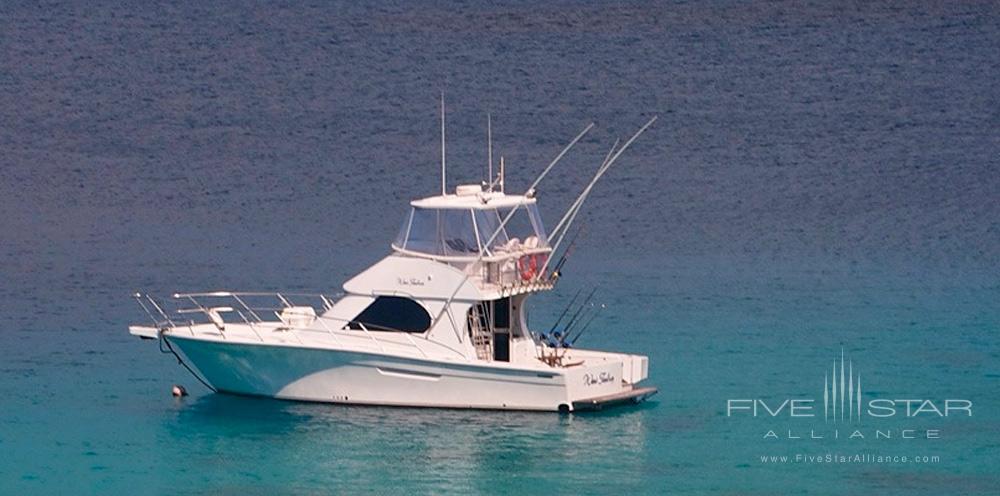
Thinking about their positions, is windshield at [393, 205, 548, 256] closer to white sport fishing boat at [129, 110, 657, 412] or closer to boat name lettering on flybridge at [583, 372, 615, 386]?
white sport fishing boat at [129, 110, 657, 412]

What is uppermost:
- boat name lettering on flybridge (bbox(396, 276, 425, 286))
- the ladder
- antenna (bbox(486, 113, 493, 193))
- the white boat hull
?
antenna (bbox(486, 113, 493, 193))

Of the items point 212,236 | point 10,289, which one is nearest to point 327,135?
point 212,236

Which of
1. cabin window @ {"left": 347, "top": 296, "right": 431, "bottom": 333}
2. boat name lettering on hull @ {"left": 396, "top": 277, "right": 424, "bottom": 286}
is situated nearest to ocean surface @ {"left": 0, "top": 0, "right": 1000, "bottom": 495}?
cabin window @ {"left": 347, "top": 296, "right": 431, "bottom": 333}

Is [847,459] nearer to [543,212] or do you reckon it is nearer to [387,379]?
[387,379]

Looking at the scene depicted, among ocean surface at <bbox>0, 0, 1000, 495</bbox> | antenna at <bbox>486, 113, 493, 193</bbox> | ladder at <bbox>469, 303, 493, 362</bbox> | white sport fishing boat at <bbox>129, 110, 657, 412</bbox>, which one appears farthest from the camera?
antenna at <bbox>486, 113, 493, 193</bbox>

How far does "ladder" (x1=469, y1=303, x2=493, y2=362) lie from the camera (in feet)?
148

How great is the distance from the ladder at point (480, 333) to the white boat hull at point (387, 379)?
83cm

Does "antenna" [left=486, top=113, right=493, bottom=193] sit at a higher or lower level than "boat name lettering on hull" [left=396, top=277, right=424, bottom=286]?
higher

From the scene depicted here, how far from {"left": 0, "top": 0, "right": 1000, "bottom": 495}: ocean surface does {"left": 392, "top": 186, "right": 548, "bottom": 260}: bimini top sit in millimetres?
2778

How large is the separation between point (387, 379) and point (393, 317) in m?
1.15

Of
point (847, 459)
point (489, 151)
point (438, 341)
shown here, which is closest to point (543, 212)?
point (489, 151)

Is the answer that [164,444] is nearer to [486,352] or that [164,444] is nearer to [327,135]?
[486,352]

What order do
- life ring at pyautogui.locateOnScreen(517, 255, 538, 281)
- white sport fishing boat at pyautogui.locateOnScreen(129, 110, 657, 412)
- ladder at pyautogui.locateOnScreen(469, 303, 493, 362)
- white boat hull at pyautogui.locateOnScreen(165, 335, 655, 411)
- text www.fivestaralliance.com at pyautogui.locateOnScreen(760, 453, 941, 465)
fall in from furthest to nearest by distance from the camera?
life ring at pyautogui.locateOnScreen(517, 255, 538, 281) → ladder at pyautogui.locateOnScreen(469, 303, 493, 362) → white sport fishing boat at pyautogui.locateOnScreen(129, 110, 657, 412) → white boat hull at pyautogui.locateOnScreen(165, 335, 655, 411) → text www.fivestaralliance.com at pyautogui.locateOnScreen(760, 453, 941, 465)

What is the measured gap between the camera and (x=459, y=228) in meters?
45.5
